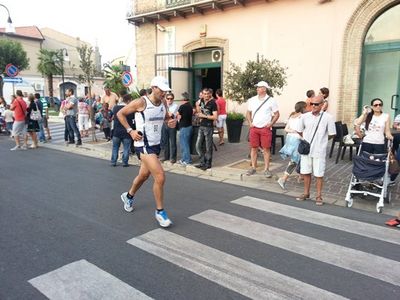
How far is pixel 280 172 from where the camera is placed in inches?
298

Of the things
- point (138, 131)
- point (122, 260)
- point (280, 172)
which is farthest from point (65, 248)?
point (280, 172)

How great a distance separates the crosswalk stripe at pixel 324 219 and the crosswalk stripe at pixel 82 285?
2.84 meters

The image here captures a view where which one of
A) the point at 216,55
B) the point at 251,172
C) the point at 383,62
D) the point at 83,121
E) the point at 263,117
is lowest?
the point at 251,172

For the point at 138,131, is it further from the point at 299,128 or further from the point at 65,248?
the point at 299,128

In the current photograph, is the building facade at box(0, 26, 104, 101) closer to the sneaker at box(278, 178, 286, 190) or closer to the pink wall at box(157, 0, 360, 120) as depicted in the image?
the pink wall at box(157, 0, 360, 120)

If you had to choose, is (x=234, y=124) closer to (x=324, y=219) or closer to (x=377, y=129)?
(x=377, y=129)

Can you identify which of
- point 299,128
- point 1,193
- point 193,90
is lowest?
point 1,193

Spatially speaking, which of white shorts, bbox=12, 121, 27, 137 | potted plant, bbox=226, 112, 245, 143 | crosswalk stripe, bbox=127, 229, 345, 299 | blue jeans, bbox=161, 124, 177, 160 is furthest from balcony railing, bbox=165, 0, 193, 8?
crosswalk stripe, bbox=127, 229, 345, 299

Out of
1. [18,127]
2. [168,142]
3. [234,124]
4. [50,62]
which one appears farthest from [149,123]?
[50,62]

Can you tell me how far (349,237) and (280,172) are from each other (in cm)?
331

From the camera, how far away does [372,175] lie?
5379 mm

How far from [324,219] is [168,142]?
5056mm

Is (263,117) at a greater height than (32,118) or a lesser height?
greater

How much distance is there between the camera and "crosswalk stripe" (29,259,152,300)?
302 centimetres
